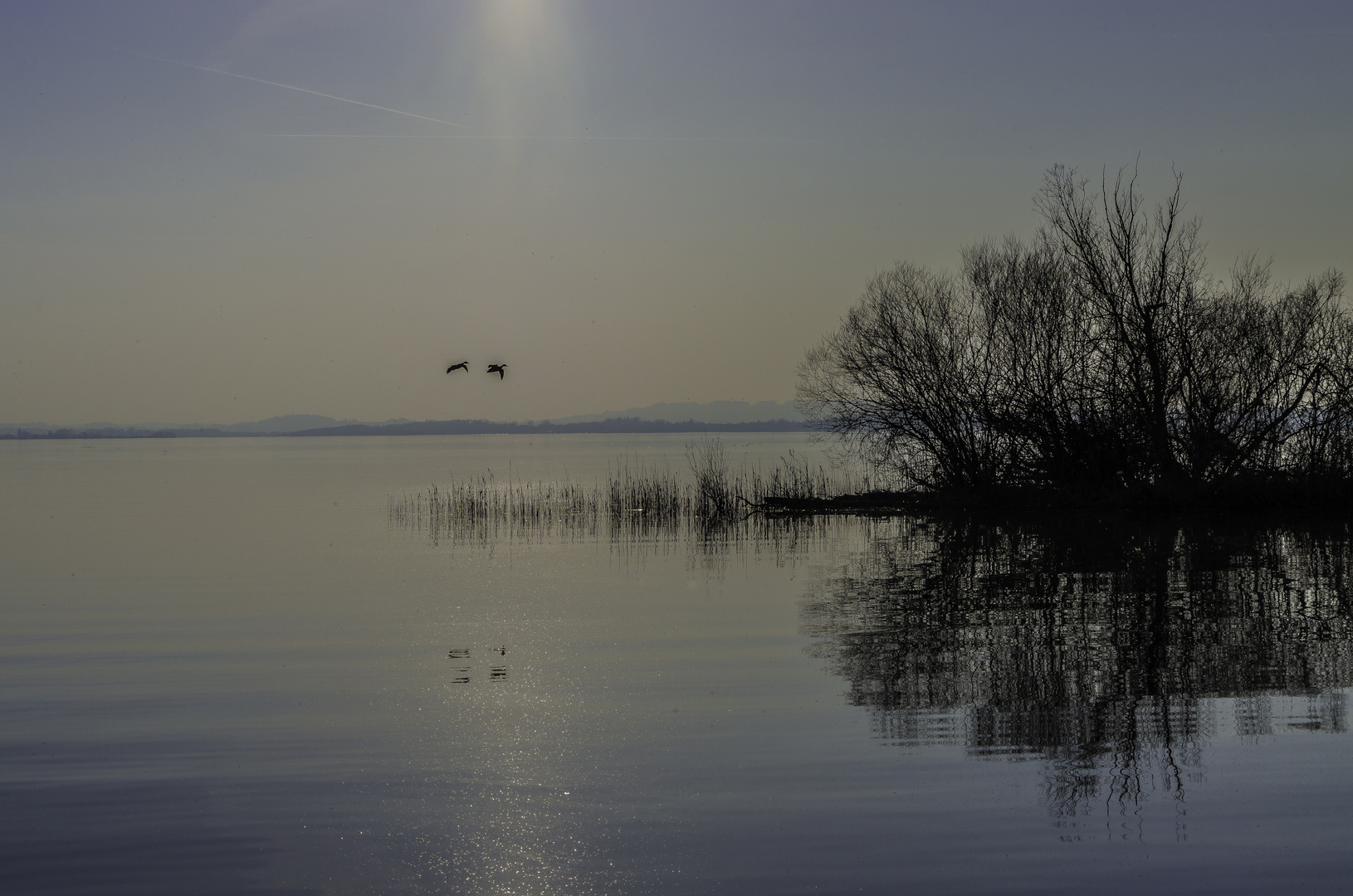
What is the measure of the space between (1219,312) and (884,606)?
20.9 meters

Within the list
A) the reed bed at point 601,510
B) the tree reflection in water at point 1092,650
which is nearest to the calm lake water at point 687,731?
the tree reflection in water at point 1092,650

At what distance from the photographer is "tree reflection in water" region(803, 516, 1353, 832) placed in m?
7.71

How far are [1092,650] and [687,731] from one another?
4667mm

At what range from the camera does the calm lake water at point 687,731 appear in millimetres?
5798

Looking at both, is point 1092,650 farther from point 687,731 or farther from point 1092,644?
point 687,731

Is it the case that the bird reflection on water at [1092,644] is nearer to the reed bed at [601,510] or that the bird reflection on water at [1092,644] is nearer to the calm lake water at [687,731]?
the calm lake water at [687,731]

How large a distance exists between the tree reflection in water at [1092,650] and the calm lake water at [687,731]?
0.05 meters

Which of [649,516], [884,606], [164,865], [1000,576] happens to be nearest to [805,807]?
[164,865]

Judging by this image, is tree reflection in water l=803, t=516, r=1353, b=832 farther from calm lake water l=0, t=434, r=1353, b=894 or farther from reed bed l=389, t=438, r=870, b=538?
reed bed l=389, t=438, r=870, b=538

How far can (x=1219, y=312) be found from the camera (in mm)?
30938

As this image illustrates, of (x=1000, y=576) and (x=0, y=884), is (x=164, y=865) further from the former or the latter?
(x=1000, y=576)

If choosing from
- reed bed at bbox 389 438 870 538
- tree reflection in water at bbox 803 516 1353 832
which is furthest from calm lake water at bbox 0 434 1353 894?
reed bed at bbox 389 438 870 538

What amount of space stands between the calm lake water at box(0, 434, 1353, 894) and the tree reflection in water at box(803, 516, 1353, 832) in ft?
0.17

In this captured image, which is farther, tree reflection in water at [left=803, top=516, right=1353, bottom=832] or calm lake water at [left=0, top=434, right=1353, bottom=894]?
tree reflection in water at [left=803, top=516, right=1353, bottom=832]
